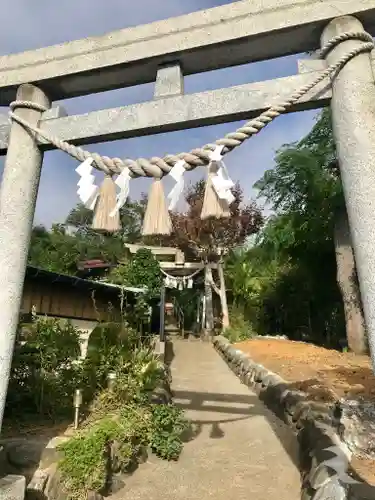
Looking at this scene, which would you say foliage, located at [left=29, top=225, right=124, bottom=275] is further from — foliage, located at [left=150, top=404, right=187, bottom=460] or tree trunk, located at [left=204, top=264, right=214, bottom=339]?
foliage, located at [left=150, top=404, right=187, bottom=460]

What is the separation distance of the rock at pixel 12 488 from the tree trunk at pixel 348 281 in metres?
10.4

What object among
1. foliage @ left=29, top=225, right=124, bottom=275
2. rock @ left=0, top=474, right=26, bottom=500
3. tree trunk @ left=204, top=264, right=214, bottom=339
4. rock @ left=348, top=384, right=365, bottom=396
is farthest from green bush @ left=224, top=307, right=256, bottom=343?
rock @ left=0, top=474, right=26, bottom=500

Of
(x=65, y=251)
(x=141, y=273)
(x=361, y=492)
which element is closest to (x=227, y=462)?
(x=361, y=492)

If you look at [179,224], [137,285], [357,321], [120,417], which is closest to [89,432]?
[120,417]

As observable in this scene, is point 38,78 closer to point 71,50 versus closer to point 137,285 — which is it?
point 71,50

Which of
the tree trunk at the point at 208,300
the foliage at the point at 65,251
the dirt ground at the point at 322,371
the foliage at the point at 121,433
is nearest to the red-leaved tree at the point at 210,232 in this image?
the tree trunk at the point at 208,300

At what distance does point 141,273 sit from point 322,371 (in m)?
8.19

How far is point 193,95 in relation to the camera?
2.63 meters

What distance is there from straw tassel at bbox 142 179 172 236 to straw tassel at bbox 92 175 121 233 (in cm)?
23

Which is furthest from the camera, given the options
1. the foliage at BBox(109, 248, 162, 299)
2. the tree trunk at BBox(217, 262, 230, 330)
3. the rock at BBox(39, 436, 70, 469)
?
the tree trunk at BBox(217, 262, 230, 330)

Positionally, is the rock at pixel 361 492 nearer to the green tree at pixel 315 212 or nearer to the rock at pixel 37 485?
the rock at pixel 37 485

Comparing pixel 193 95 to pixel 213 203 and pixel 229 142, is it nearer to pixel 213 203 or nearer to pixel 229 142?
pixel 229 142

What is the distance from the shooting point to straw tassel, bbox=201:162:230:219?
2.39 metres

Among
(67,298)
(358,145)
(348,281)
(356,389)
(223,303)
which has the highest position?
(223,303)
